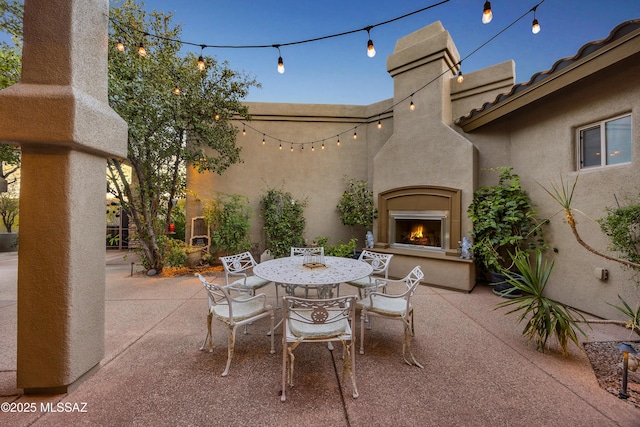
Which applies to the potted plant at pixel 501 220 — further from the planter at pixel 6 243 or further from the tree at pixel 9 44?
the planter at pixel 6 243

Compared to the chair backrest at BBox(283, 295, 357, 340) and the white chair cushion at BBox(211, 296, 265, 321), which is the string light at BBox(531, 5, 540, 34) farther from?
Result: the white chair cushion at BBox(211, 296, 265, 321)

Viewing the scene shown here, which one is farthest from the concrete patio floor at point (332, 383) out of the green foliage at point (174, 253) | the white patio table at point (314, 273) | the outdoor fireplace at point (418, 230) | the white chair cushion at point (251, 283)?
the green foliage at point (174, 253)

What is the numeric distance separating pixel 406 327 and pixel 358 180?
15.9 ft

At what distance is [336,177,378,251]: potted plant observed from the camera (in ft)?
19.6

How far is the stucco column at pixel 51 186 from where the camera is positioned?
5.77 ft

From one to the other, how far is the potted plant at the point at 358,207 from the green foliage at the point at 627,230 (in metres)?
3.60

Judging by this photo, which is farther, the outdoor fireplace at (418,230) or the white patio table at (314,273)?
the outdoor fireplace at (418,230)

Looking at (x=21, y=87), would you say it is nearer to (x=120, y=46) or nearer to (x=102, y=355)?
(x=120, y=46)

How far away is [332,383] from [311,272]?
42.9 inches

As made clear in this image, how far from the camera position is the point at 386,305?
265 centimetres

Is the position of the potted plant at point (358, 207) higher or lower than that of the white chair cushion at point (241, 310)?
higher

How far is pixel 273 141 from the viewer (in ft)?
22.7

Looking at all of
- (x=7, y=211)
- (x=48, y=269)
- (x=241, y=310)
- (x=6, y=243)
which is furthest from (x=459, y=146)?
(x=7, y=211)

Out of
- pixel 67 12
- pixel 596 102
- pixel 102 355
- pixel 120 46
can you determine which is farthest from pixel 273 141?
pixel 596 102
